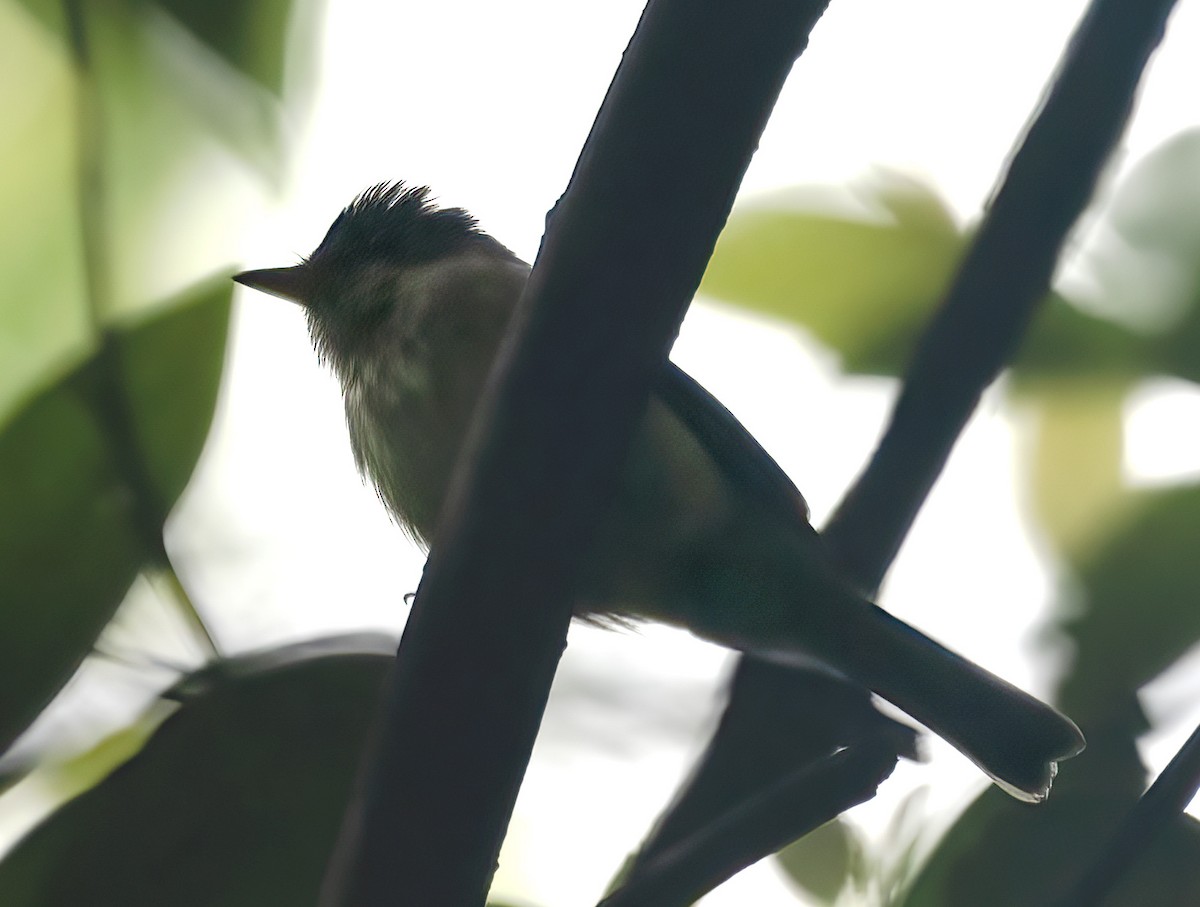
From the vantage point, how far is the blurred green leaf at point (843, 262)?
1.18 meters

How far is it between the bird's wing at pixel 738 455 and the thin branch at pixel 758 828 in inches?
15.3

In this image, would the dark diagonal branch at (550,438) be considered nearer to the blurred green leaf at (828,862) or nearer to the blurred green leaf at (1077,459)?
the blurred green leaf at (828,862)

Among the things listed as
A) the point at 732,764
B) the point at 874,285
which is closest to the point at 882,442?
the point at 874,285

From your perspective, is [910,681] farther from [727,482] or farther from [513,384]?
[513,384]

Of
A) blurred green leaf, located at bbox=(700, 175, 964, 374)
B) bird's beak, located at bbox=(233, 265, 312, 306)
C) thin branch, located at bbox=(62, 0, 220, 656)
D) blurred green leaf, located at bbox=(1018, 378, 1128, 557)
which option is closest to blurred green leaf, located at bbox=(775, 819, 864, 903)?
Answer: blurred green leaf, located at bbox=(1018, 378, 1128, 557)

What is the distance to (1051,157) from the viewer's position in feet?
3.32

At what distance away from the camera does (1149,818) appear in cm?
83

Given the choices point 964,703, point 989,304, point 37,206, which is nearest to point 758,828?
point 964,703

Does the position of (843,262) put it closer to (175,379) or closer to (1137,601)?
(1137,601)

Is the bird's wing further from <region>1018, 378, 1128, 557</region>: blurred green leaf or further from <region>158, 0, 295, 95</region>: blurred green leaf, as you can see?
<region>158, 0, 295, 95</region>: blurred green leaf

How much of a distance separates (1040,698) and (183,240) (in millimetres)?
1023

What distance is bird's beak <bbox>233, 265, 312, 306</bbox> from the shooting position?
1311mm

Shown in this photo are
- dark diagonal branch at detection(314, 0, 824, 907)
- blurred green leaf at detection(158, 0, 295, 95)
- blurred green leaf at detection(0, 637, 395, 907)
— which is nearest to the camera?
dark diagonal branch at detection(314, 0, 824, 907)

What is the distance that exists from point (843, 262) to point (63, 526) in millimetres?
836
